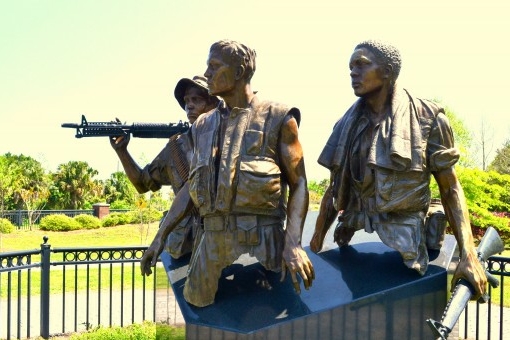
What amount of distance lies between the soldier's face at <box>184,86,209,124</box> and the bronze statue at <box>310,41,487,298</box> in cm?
139

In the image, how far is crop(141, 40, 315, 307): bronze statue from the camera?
2820 mm

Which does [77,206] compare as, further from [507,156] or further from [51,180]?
[507,156]

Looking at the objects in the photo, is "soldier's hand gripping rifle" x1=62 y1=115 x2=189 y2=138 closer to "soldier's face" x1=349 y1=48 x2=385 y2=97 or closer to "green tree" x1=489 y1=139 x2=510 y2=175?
"soldier's face" x1=349 y1=48 x2=385 y2=97

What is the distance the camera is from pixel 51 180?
35719mm

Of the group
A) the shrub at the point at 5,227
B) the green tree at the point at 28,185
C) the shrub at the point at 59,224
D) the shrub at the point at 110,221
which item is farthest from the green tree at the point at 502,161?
the green tree at the point at 28,185

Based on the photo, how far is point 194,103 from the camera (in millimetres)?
4281

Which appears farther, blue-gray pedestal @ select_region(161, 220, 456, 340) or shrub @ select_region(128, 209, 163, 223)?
shrub @ select_region(128, 209, 163, 223)

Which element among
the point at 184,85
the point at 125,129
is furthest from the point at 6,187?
the point at 184,85

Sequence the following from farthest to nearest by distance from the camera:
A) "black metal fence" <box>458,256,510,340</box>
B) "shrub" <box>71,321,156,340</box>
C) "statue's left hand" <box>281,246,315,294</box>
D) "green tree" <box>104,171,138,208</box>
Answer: "green tree" <box>104,171,138,208</box> → "black metal fence" <box>458,256,510,340</box> → "shrub" <box>71,321,156,340</box> → "statue's left hand" <box>281,246,315,294</box>

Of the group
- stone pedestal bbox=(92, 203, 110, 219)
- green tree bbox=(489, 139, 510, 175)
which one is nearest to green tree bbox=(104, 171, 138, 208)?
stone pedestal bbox=(92, 203, 110, 219)

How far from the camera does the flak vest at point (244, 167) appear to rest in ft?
9.20

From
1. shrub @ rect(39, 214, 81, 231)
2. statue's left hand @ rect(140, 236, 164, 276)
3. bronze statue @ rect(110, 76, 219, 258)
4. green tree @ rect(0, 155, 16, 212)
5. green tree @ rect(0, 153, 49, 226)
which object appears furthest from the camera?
green tree @ rect(0, 153, 49, 226)

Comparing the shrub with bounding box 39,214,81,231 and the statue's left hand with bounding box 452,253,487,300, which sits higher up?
the statue's left hand with bounding box 452,253,487,300

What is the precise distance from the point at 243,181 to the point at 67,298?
8.87 metres
